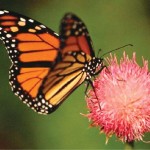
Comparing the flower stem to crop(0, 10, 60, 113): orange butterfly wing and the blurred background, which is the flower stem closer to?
crop(0, 10, 60, 113): orange butterfly wing

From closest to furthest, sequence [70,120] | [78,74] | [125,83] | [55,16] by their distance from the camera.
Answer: [125,83] < [78,74] < [70,120] < [55,16]

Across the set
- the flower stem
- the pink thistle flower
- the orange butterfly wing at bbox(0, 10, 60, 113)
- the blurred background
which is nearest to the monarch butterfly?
the orange butterfly wing at bbox(0, 10, 60, 113)

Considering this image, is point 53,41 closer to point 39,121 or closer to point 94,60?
point 94,60

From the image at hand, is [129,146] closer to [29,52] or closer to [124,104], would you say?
[124,104]

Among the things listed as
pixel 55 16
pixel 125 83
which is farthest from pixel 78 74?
pixel 55 16

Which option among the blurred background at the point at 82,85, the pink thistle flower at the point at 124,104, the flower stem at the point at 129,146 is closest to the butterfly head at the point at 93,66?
the pink thistle flower at the point at 124,104

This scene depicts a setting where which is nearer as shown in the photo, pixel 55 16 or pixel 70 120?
pixel 70 120
